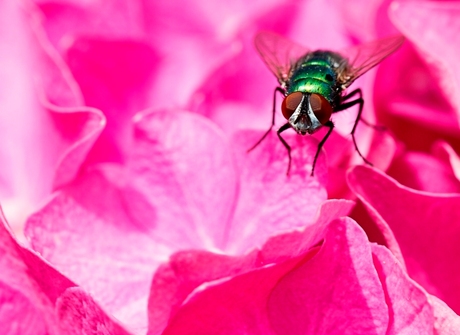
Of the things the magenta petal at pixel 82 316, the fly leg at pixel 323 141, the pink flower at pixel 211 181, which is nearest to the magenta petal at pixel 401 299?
the pink flower at pixel 211 181

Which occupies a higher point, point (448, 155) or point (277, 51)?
point (277, 51)

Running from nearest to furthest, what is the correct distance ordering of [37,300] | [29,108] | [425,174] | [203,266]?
1. [203,266]
2. [37,300]
3. [425,174]
4. [29,108]

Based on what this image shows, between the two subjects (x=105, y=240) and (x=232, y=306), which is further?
(x=105, y=240)

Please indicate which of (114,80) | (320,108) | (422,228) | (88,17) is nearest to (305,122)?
(320,108)

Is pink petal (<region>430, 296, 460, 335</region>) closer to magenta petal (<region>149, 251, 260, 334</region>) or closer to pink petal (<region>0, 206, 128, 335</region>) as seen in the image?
magenta petal (<region>149, 251, 260, 334</region>)

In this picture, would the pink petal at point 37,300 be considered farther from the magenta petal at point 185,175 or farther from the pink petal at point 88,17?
the pink petal at point 88,17

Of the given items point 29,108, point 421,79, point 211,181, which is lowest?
point 421,79

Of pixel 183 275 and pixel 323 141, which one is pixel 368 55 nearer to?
pixel 323 141

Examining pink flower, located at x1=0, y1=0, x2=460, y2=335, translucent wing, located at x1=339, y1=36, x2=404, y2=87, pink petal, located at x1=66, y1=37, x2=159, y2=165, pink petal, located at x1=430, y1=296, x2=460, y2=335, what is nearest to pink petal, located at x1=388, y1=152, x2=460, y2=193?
pink flower, located at x1=0, y1=0, x2=460, y2=335
